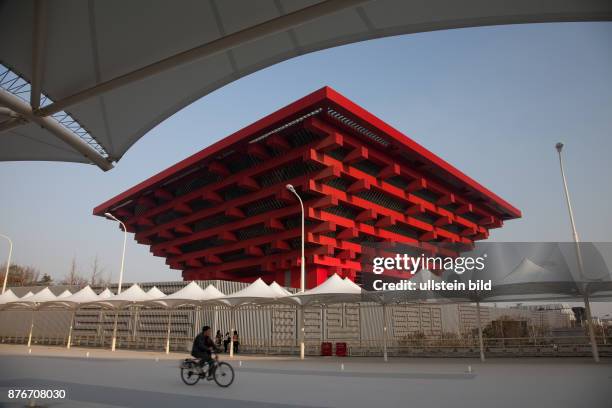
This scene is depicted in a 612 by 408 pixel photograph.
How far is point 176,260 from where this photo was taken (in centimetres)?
4553

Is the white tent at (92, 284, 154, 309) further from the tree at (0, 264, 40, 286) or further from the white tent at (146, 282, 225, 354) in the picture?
the tree at (0, 264, 40, 286)

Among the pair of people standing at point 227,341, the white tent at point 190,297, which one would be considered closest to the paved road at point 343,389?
the white tent at point 190,297

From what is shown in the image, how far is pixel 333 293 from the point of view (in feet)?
65.9

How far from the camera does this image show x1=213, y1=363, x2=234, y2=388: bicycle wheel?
35.8 feet

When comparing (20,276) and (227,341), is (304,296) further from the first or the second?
(20,276)

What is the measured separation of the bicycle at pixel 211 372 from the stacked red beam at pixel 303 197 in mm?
18253

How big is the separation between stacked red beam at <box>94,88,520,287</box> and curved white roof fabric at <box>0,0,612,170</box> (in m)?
16.1

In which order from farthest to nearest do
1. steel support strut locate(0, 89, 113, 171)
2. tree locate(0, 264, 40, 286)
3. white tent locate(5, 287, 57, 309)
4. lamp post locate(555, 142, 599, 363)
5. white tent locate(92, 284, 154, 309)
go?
tree locate(0, 264, 40, 286), white tent locate(5, 287, 57, 309), white tent locate(92, 284, 154, 309), lamp post locate(555, 142, 599, 363), steel support strut locate(0, 89, 113, 171)

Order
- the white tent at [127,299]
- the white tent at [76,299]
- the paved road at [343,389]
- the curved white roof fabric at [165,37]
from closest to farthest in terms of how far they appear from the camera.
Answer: the curved white roof fabric at [165,37], the paved road at [343,389], the white tent at [127,299], the white tent at [76,299]

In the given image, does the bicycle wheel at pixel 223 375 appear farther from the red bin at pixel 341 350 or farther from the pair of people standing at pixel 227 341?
the pair of people standing at pixel 227 341

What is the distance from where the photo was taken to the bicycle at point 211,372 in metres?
10.9

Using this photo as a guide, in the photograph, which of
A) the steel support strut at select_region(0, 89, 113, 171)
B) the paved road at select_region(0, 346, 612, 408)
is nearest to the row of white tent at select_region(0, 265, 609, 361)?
the paved road at select_region(0, 346, 612, 408)

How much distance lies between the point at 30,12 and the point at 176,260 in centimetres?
3957

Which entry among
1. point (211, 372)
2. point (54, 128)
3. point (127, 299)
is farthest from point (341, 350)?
point (54, 128)
